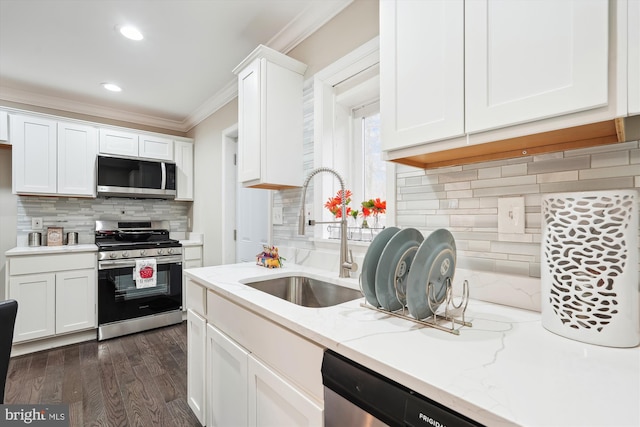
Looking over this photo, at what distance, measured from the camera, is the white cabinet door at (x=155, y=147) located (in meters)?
3.60

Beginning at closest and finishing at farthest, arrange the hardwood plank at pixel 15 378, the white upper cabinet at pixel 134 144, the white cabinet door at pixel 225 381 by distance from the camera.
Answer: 1. the white cabinet door at pixel 225 381
2. the hardwood plank at pixel 15 378
3. the white upper cabinet at pixel 134 144

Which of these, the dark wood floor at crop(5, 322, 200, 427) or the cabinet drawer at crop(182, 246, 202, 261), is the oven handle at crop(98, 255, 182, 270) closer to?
the cabinet drawer at crop(182, 246, 202, 261)

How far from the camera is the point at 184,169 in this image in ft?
12.8

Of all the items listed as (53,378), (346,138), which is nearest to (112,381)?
(53,378)

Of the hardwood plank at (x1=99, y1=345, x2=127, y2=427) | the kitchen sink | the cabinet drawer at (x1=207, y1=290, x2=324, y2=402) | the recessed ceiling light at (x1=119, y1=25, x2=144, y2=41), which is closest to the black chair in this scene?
the cabinet drawer at (x1=207, y1=290, x2=324, y2=402)

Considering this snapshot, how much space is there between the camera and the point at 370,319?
0.97 m

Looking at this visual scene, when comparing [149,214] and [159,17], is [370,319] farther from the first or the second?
[149,214]

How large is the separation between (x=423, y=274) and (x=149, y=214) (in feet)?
12.7

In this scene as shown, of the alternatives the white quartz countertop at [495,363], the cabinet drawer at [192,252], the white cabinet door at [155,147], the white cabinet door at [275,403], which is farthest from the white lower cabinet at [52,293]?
the white quartz countertop at [495,363]

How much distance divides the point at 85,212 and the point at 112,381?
82.0 inches

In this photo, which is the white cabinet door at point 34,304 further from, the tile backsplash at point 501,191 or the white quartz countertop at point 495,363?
the tile backsplash at point 501,191

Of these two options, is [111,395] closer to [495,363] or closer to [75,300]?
[75,300]

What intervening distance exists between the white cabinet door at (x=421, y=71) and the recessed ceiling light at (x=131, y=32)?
187 cm

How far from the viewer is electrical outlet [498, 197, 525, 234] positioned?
106 cm
